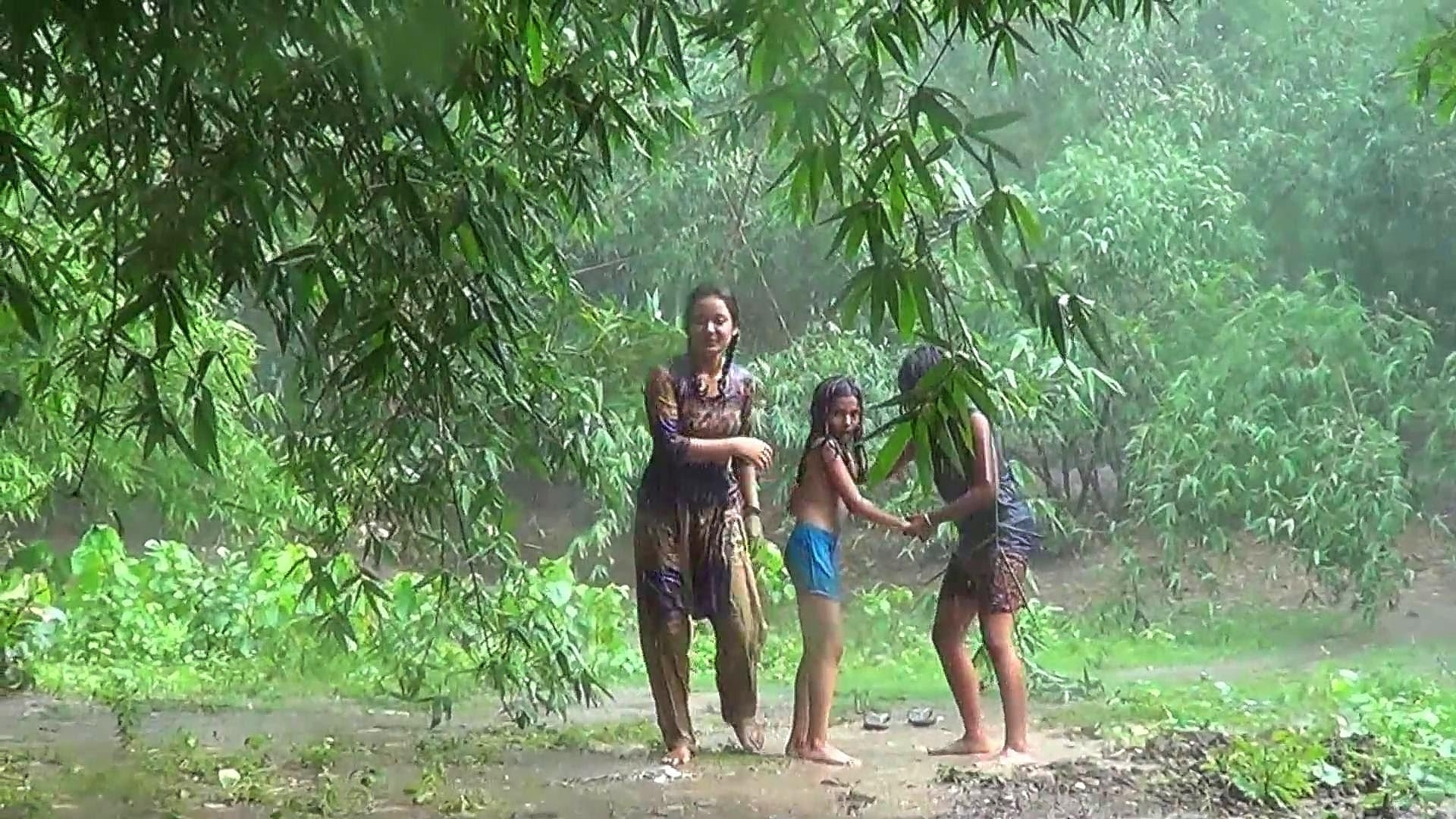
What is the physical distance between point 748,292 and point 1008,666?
2.07 feet

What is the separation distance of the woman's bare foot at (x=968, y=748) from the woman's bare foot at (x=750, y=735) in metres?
0.26

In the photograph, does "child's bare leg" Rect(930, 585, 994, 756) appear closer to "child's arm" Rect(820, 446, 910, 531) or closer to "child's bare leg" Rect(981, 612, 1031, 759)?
"child's bare leg" Rect(981, 612, 1031, 759)

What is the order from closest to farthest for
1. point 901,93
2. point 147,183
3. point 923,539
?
point 901,93
point 147,183
point 923,539

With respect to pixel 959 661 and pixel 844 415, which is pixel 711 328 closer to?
pixel 844 415

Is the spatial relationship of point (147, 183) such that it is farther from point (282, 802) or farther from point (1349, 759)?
point (1349, 759)

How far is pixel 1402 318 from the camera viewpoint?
6.75ft

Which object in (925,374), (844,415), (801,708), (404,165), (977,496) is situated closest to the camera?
(925,374)

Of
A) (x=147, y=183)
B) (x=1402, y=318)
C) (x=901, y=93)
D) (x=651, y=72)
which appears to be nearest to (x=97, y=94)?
(x=147, y=183)

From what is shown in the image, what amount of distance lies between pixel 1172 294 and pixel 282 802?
1.33 m

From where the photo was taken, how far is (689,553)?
2.32 metres

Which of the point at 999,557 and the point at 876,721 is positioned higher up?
the point at 999,557

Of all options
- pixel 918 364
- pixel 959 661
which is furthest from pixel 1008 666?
pixel 918 364

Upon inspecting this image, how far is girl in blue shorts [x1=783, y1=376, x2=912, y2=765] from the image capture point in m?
2.17

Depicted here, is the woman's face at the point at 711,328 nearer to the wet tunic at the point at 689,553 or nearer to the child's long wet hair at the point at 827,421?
the wet tunic at the point at 689,553
